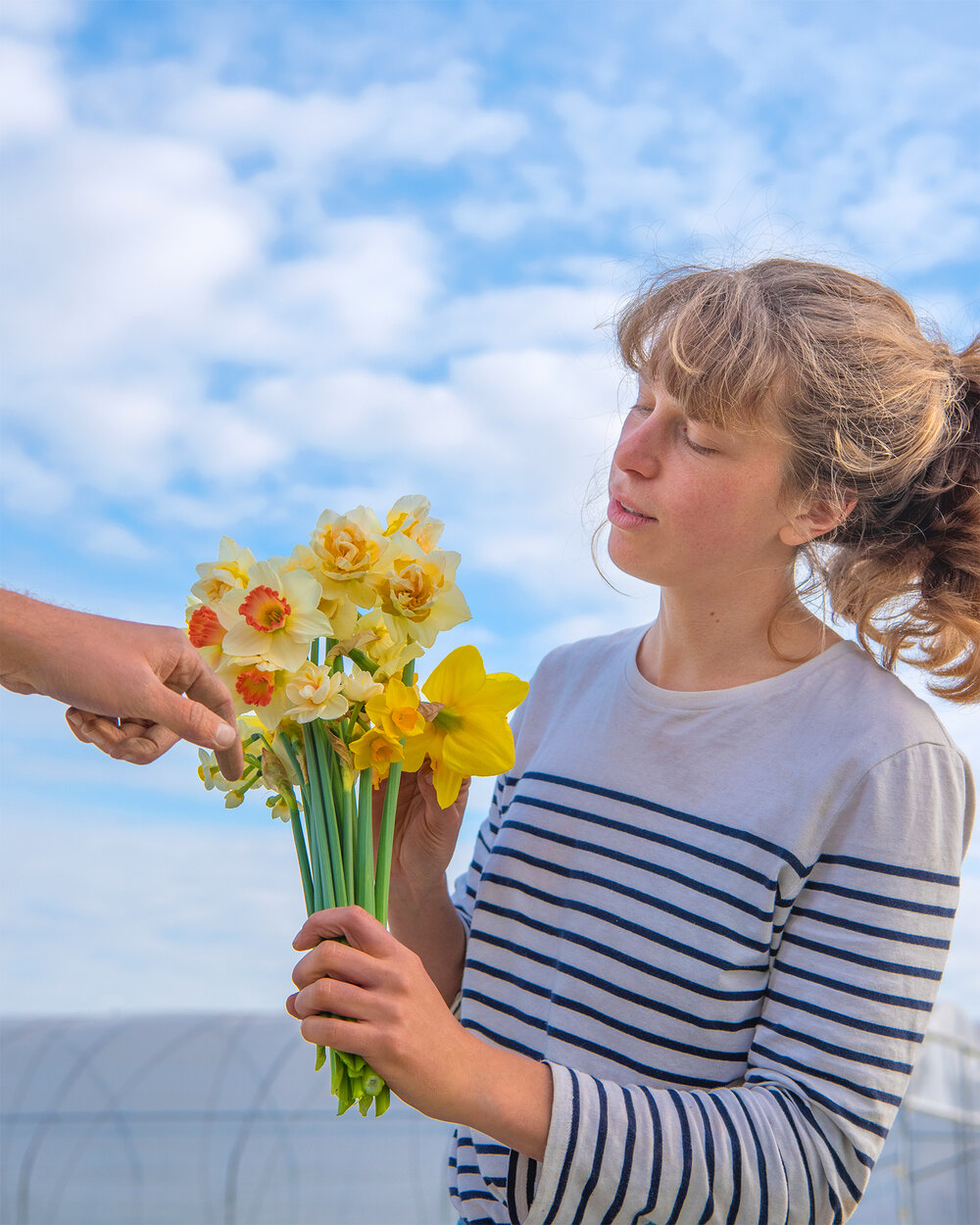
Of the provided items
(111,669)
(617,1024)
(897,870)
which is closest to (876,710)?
(897,870)

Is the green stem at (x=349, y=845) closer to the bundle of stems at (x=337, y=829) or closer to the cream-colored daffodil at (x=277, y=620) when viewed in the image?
the bundle of stems at (x=337, y=829)

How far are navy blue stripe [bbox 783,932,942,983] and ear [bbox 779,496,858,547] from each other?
0.54 meters

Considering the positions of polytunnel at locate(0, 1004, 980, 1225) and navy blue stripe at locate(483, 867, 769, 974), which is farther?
polytunnel at locate(0, 1004, 980, 1225)

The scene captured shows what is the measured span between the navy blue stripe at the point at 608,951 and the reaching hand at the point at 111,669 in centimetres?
58

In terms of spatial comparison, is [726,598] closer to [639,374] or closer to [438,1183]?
[639,374]

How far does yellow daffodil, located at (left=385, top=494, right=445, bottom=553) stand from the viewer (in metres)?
1.34

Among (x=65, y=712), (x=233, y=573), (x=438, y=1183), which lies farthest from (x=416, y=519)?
(x=438, y=1183)

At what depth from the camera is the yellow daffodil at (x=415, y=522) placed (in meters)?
1.34

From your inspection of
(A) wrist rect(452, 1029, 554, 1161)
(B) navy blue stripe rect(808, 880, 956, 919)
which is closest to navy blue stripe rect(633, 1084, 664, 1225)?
(A) wrist rect(452, 1029, 554, 1161)

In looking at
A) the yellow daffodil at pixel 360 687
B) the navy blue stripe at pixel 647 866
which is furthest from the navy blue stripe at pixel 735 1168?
the yellow daffodil at pixel 360 687

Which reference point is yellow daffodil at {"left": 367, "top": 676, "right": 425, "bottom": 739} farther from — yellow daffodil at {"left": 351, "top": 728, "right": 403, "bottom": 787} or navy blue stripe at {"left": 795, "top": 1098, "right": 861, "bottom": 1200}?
navy blue stripe at {"left": 795, "top": 1098, "right": 861, "bottom": 1200}

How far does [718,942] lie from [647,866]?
0.14 m

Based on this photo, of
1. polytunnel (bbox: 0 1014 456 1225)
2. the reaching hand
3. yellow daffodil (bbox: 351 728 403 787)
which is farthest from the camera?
polytunnel (bbox: 0 1014 456 1225)

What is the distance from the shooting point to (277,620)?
125cm
